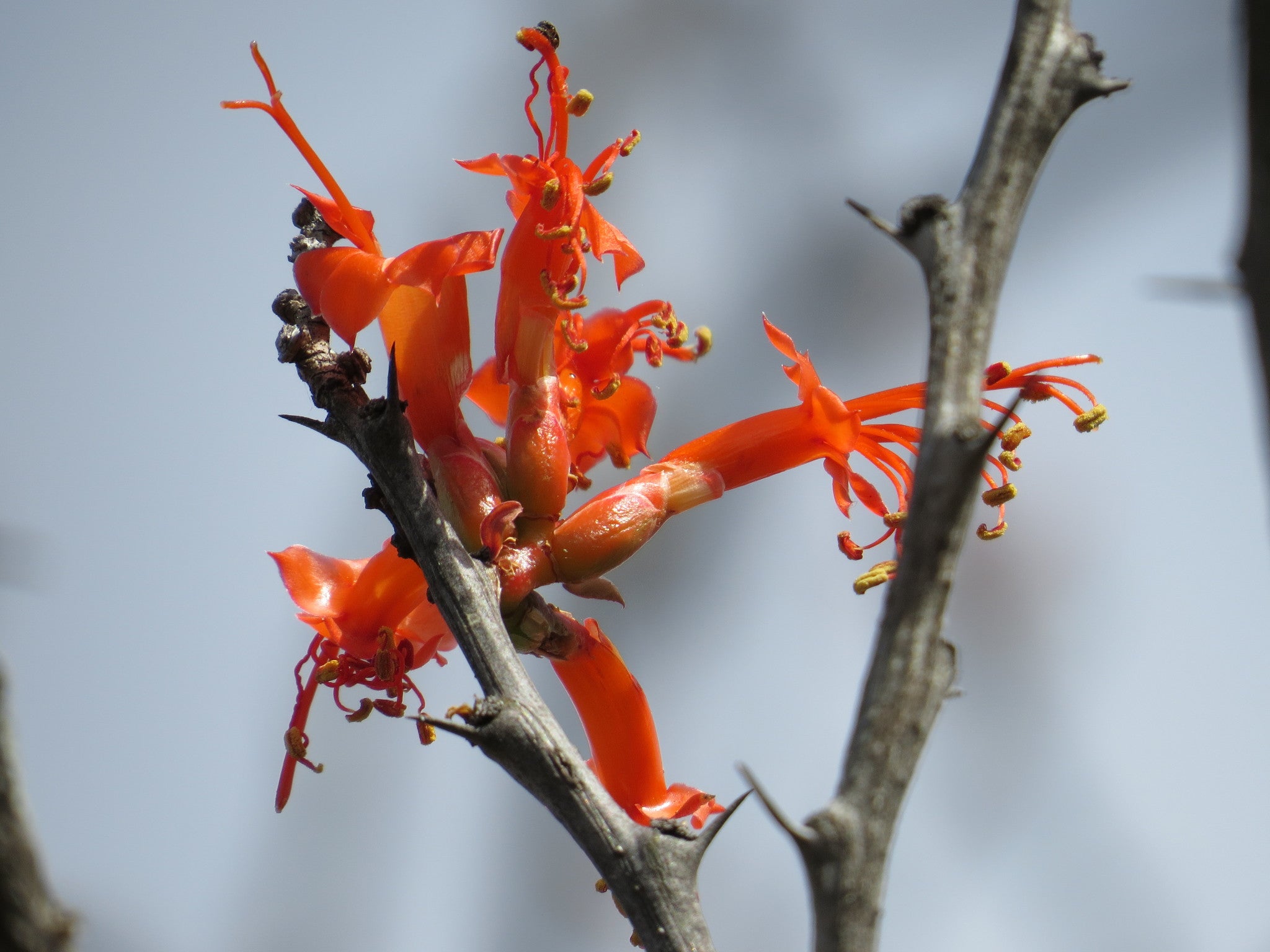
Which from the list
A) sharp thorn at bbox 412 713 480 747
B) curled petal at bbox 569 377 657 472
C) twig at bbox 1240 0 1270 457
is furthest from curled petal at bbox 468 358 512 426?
twig at bbox 1240 0 1270 457

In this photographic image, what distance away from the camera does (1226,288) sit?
42.1 inches

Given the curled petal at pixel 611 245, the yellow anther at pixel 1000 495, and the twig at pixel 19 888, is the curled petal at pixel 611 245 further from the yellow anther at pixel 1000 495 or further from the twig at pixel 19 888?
the twig at pixel 19 888

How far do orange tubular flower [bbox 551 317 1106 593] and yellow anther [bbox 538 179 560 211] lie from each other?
16.2 inches

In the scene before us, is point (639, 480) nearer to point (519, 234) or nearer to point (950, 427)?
point (519, 234)

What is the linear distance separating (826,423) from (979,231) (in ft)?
3.33

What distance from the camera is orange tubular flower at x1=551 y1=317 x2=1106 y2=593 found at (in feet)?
6.43

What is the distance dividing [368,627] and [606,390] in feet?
1.89

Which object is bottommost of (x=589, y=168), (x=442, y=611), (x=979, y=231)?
(x=442, y=611)

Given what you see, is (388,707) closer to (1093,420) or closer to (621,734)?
(621,734)

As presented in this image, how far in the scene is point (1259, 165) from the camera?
2.69 feet

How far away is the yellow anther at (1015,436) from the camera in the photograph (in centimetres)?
201

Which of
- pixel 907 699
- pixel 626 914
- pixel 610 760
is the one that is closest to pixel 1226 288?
pixel 907 699

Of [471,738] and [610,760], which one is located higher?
[610,760]

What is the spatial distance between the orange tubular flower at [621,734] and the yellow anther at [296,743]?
407 mm
